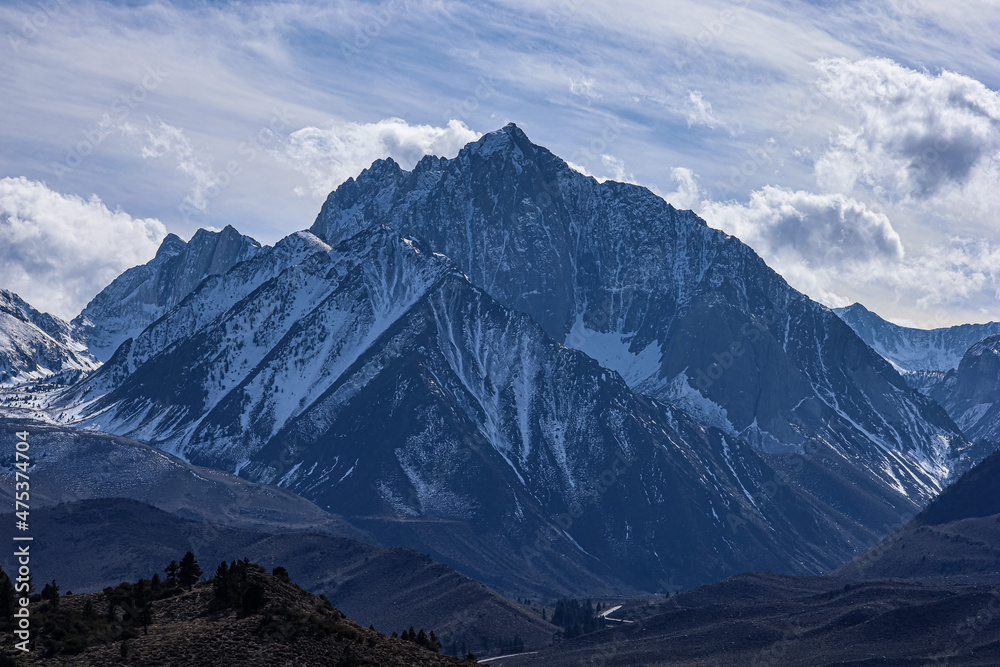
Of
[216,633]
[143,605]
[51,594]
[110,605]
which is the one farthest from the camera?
[51,594]

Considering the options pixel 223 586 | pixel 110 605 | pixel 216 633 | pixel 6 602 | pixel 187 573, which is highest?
pixel 223 586

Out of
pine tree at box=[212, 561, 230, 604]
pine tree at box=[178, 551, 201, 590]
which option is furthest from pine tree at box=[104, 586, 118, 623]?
pine tree at box=[212, 561, 230, 604]

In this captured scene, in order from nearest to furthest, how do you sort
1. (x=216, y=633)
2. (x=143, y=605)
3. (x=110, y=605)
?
(x=216, y=633) → (x=143, y=605) → (x=110, y=605)

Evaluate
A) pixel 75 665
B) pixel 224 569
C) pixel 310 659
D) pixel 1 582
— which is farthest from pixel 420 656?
pixel 1 582

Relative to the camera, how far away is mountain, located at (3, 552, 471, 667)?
95125mm

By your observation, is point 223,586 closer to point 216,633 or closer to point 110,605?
point 216,633

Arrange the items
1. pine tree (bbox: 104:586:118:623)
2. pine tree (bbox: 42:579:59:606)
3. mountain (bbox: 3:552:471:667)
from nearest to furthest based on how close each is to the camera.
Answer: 1. mountain (bbox: 3:552:471:667)
2. pine tree (bbox: 104:586:118:623)
3. pine tree (bbox: 42:579:59:606)

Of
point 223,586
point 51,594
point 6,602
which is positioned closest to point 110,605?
point 51,594

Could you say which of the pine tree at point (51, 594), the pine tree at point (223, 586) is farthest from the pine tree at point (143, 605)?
the pine tree at point (51, 594)

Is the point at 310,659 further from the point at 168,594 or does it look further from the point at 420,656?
the point at 168,594

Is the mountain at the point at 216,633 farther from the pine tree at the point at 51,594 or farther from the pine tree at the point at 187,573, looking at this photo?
the pine tree at the point at 187,573

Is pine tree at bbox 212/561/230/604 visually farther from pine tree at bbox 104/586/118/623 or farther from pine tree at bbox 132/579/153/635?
pine tree at bbox 104/586/118/623

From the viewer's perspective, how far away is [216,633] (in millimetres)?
97188

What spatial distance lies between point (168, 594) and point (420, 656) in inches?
848
